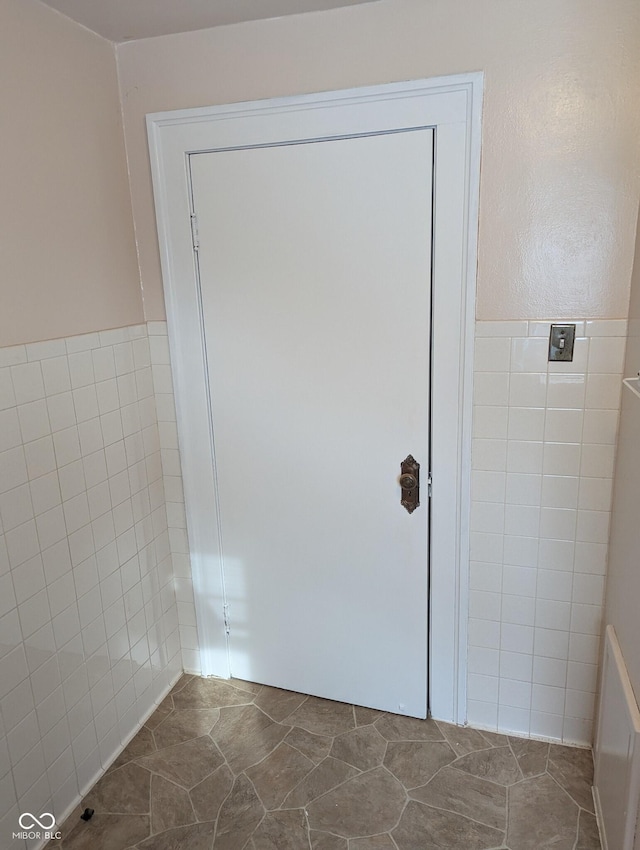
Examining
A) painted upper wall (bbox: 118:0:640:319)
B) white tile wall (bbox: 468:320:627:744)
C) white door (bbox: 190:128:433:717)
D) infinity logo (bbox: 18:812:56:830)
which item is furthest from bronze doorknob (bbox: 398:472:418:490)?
infinity logo (bbox: 18:812:56:830)

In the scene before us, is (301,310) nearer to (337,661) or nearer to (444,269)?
(444,269)

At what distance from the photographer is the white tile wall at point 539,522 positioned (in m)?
1.71

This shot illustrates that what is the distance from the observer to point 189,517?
2.23 meters

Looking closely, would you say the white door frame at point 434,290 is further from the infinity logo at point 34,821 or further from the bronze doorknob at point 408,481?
the infinity logo at point 34,821

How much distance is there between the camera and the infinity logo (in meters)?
1.61

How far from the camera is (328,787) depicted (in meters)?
1.85

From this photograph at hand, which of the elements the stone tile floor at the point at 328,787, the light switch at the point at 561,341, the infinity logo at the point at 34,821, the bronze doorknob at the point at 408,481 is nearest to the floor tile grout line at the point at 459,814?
the stone tile floor at the point at 328,787

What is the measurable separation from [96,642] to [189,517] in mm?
556

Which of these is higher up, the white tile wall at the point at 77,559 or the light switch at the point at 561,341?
the light switch at the point at 561,341

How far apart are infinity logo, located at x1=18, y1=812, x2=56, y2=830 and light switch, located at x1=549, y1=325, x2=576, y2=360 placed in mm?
2074

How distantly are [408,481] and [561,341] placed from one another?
658 mm

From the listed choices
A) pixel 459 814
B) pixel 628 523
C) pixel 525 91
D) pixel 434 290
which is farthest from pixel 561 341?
pixel 459 814

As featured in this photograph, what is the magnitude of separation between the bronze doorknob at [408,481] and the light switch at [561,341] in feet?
1.93

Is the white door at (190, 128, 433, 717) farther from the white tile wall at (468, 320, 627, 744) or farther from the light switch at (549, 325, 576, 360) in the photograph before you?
the light switch at (549, 325, 576, 360)
